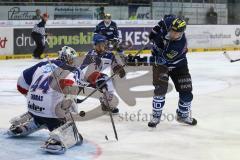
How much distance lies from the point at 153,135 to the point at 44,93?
1.55 m

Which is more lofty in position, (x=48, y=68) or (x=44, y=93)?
(x=48, y=68)

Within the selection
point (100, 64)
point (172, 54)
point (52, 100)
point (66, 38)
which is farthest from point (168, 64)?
point (66, 38)

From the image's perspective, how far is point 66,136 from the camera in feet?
18.4

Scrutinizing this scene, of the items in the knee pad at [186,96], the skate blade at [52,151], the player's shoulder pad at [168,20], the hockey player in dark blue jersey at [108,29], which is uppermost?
the player's shoulder pad at [168,20]

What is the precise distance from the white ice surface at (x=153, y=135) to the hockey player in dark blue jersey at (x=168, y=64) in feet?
0.83

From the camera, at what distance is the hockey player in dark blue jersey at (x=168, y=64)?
6875mm

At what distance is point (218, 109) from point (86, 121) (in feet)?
7.05

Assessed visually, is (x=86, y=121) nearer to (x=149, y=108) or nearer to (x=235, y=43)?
(x=149, y=108)

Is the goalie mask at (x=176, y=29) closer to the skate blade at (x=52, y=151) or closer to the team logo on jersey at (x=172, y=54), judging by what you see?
the team logo on jersey at (x=172, y=54)

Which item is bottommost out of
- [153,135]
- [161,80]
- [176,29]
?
[153,135]

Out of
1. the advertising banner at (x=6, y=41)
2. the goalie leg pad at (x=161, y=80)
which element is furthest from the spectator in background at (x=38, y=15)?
the goalie leg pad at (x=161, y=80)

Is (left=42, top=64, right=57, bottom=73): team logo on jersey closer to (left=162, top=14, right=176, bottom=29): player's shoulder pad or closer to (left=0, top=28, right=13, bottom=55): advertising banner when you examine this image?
(left=162, top=14, right=176, bottom=29): player's shoulder pad

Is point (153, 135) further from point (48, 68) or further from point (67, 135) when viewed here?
point (48, 68)

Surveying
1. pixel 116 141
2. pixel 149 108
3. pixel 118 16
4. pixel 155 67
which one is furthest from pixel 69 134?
pixel 118 16
